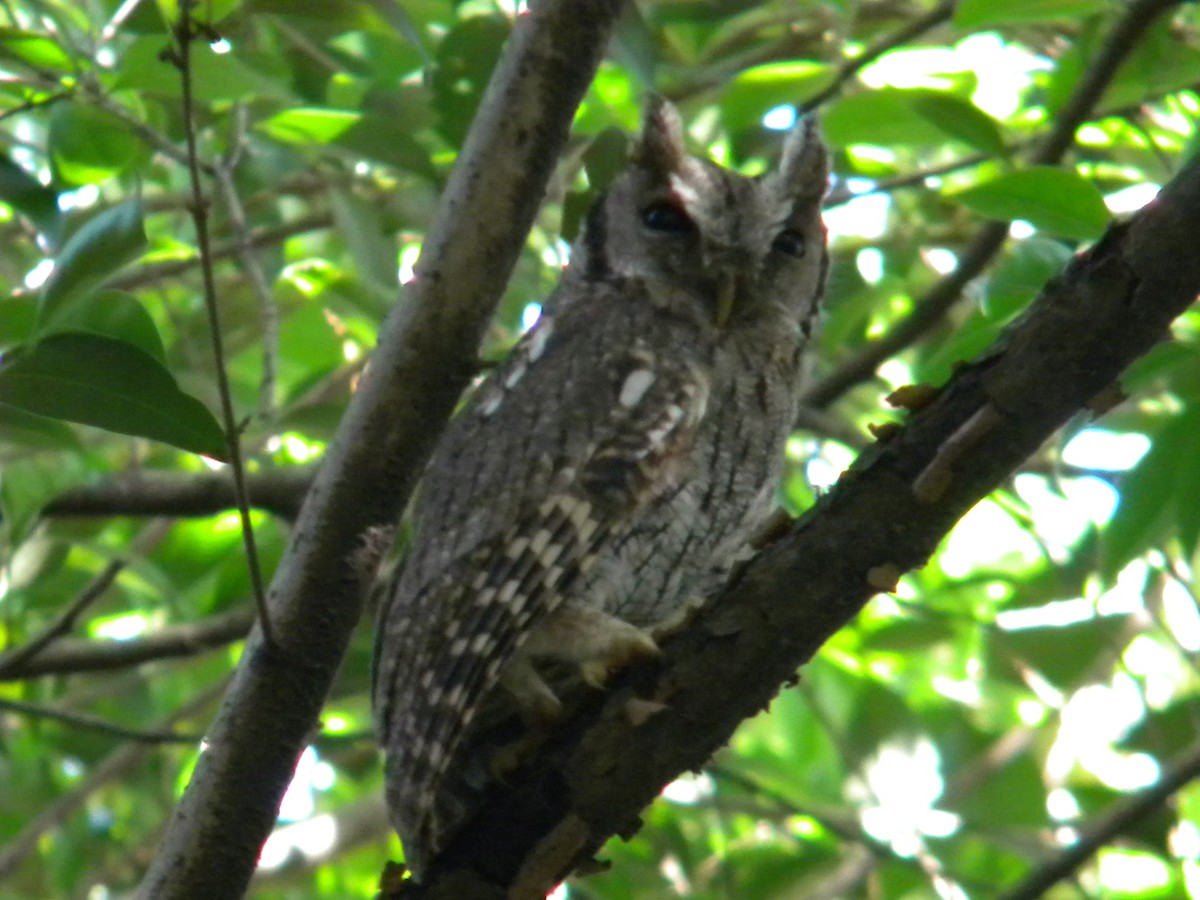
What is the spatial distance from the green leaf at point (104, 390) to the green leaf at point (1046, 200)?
0.96 meters

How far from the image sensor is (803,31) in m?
3.34

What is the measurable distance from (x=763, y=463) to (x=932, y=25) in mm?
1077

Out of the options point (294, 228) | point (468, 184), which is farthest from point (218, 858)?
point (294, 228)

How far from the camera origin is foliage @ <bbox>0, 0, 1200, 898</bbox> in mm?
2125

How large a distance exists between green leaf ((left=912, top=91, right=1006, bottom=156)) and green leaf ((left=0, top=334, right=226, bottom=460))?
1330 mm

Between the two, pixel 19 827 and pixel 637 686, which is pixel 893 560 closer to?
pixel 637 686

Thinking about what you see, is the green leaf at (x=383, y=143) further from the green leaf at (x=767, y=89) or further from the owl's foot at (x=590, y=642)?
the owl's foot at (x=590, y=642)

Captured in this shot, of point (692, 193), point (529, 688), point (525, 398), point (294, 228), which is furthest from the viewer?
point (294, 228)

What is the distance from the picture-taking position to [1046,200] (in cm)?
187

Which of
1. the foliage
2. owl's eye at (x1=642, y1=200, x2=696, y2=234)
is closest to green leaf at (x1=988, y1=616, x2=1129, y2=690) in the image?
the foliage

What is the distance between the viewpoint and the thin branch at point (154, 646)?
279 cm

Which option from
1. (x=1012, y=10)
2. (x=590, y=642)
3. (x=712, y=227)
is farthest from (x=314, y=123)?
(x=1012, y=10)

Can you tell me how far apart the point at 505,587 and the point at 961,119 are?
3.46 feet

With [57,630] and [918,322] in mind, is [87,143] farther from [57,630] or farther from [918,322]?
[918,322]
